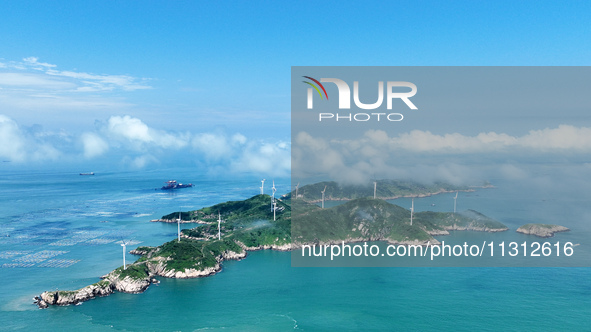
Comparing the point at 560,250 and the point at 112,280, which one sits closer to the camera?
the point at 112,280

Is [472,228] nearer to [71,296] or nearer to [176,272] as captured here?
[176,272]

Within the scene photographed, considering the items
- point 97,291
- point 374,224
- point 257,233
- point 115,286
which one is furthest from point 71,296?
point 374,224

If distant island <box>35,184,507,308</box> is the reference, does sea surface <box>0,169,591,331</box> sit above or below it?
below

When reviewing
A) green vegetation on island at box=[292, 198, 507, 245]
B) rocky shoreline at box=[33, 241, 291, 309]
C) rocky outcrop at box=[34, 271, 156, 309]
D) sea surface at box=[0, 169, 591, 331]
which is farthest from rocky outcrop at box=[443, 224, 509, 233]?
rocky outcrop at box=[34, 271, 156, 309]

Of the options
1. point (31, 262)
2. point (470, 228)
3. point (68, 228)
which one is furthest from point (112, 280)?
point (470, 228)

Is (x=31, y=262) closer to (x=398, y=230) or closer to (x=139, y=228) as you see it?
(x=139, y=228)

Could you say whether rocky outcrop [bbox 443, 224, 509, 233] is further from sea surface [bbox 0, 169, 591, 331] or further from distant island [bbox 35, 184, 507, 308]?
sea surface [bbox 0, 169, 591, 331]
